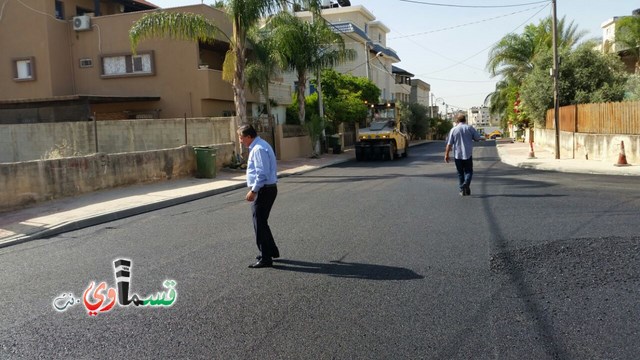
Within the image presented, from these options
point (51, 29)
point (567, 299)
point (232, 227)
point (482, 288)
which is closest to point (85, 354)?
point (482, 288)

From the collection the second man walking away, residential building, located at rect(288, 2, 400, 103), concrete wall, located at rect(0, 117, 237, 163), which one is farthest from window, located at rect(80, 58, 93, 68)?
the second man walking away

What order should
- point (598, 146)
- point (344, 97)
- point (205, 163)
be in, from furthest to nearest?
point (344, 97)
point (598, 146)
point (205, 163)

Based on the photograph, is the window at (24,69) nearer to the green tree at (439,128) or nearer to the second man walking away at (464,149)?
the second man walking away at (464,149)

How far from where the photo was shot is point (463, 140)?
12234 millimetres

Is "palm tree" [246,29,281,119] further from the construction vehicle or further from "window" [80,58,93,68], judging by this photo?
"window" [80,58,93,68]

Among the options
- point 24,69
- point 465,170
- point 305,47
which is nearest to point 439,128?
point 305,47

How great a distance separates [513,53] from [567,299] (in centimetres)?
3672

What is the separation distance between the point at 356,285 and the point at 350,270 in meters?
0.58

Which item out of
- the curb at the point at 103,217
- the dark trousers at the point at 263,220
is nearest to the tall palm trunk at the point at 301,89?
the curb at the point at 103,217

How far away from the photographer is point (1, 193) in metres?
11.8

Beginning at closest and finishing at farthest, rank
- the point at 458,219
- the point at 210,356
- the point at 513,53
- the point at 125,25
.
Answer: the point at 210,356, the point at 458,219, the point at 125,25, the point at 513,53

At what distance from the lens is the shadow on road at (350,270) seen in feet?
20.1

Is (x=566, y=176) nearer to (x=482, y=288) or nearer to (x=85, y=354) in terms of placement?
(x=482, y=288)

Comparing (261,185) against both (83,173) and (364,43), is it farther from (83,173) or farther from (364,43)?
(364,43)
